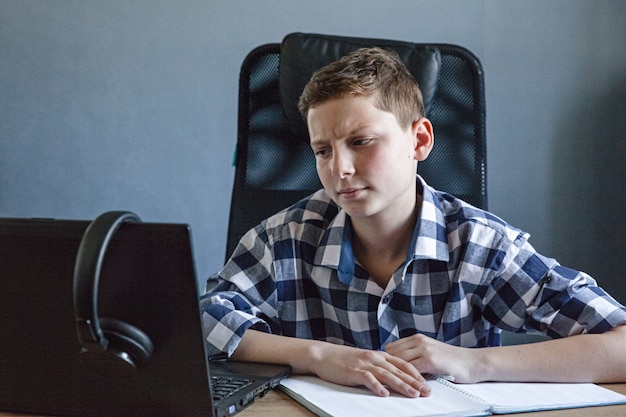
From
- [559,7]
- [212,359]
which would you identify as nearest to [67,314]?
[212,359]

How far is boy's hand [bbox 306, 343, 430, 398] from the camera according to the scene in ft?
2.92

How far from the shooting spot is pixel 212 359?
3.66 ft

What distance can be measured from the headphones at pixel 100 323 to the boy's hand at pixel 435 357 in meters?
0.38

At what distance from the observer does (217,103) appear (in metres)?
2.17

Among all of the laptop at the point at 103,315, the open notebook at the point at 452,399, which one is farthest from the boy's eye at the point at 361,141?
the laptop at the point at 103,315

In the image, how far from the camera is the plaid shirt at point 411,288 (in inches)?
44.4

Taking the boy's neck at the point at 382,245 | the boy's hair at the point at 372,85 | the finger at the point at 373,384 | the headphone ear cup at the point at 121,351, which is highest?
the boy's hair at the point at 372,85

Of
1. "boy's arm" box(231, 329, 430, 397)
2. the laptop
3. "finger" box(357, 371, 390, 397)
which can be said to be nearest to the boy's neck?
"boy's arm" box(231, 329, 430, 397)

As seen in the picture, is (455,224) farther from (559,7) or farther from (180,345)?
(559,7)

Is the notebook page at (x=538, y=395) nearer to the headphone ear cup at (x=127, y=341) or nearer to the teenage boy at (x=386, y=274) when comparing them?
the teenage boy at (x=386, y=274)

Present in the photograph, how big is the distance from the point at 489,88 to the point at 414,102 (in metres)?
0.95

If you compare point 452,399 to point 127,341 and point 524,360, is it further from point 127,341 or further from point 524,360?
point 127,341

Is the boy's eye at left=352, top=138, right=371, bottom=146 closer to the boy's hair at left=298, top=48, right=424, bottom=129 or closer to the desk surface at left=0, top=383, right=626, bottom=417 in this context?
the boy's hair at left=298, top=48, right=424, bottom=129

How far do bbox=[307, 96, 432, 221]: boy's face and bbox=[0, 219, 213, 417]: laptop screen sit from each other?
507 millimetres
